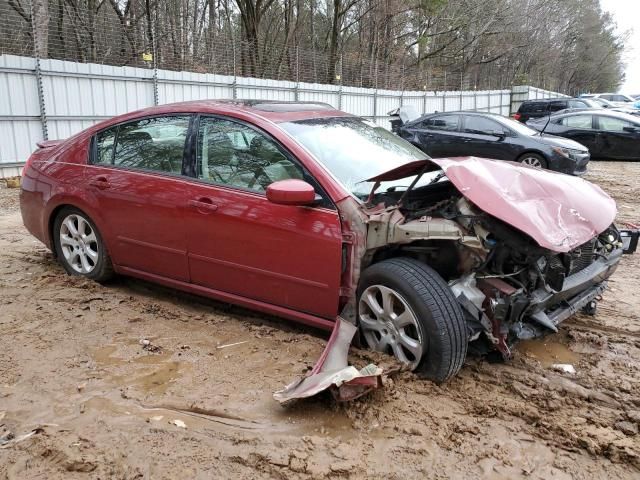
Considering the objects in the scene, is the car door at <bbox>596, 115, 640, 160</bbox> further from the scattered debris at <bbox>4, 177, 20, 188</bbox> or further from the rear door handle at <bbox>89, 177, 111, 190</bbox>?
the rear door handle at <bbox>89, 177, 111, 190</bbox>

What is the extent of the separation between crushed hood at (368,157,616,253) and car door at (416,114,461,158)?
363 inches

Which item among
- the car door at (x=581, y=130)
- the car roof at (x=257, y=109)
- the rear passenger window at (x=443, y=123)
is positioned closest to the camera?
the car roof at (x=257, y=109)

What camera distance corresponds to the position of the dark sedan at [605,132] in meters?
15.1

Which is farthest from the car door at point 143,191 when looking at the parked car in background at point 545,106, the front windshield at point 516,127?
the parked car in background at point 545,106

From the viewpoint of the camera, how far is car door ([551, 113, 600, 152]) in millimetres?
15484

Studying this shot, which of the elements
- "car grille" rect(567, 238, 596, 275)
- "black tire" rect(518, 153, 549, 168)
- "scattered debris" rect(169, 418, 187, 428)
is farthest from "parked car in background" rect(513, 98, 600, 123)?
"scattered debris" rect(169, 418, 187, 428)

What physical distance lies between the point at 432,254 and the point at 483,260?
335mm

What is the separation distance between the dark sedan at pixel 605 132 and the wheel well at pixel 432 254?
43.0ft

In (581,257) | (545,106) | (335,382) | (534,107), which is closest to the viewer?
(335,382)

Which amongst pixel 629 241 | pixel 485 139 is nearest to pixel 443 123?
pixel 485 139

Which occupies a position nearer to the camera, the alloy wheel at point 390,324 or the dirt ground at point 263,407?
the dirt ground at point 263,407

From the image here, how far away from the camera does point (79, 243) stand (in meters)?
4.69

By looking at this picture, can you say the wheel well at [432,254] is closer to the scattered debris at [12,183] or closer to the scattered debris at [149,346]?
the scattered debris at [149,346]

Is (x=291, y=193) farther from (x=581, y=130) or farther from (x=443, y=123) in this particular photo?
(x=581, y=130)
